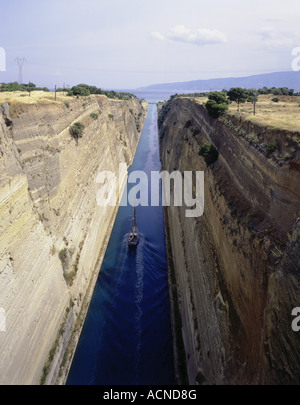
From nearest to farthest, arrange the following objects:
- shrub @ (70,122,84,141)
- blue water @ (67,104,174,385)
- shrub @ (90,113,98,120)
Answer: blue water @ (67,104,174,385) → shrub @ (70,122,84,141) → shrub @ (90,113,98,120)

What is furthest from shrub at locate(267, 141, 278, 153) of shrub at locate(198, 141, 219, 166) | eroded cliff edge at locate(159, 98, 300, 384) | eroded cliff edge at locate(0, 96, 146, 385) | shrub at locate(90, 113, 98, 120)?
shrub at locate(90, 113, 98, 120)

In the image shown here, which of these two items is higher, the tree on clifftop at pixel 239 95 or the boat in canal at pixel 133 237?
the tree on clifftop at pixel 239 95

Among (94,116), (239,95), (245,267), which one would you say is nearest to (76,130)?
(94,116)

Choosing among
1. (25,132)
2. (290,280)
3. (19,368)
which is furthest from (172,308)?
(25,132)

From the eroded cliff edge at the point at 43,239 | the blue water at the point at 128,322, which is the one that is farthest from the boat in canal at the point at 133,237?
the eroded cliff edge at the point at 43,239

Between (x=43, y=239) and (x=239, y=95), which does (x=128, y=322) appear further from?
(x=239, y=95)

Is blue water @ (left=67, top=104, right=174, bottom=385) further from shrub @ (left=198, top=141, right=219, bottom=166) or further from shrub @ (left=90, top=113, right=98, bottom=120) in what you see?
shrub @ (left=90, top=113, right=98, bottom=120)

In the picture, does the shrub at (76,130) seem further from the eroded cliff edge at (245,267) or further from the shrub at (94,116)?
the eroded cliff edge at (245,267)
